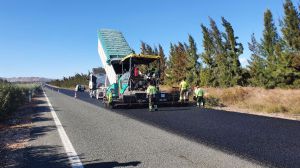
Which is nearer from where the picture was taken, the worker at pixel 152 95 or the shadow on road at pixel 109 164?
the shadow on road at pixel 109 164

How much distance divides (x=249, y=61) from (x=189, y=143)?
92.4 ft

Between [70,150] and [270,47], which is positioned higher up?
[270,47]

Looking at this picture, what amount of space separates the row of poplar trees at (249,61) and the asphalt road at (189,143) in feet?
63.3

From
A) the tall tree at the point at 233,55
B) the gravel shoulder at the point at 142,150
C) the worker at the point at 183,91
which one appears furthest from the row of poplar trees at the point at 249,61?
the gravel shoulder at the point at 142,150

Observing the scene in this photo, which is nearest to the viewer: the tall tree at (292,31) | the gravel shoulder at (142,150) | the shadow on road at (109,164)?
the shadow on road at (109,164)

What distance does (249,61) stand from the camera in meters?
35.0

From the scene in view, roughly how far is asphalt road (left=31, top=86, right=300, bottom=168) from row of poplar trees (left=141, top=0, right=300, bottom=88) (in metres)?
19.3

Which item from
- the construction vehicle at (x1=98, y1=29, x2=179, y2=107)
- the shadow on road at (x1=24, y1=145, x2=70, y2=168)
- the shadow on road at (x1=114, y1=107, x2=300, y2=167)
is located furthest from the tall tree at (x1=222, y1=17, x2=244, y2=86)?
the shadow on road at (x1=24, y1=145, x2=70, y2=168)

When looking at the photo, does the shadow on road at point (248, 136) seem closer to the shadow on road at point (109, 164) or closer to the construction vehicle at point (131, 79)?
the shadow on road at point (109, 164)

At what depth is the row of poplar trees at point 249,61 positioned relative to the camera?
2997cm

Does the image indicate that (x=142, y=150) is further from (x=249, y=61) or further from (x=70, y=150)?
Result: (x=249, y=61)

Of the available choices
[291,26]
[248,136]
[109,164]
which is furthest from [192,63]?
[109,164]

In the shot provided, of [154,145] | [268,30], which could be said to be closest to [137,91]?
[154,145]

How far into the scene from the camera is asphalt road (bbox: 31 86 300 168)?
6.62 meters
